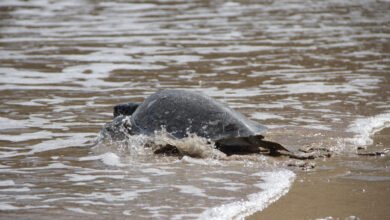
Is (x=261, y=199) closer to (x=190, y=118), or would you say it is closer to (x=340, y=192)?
(x=340, y=192)

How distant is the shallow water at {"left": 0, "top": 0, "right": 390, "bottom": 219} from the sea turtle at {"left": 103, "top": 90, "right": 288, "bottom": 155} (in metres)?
0.22

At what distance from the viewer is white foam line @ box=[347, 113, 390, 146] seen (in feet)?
21.9

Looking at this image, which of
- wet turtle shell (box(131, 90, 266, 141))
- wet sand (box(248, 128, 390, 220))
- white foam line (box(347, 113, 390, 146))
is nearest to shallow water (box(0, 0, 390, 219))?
white foam line (box(347, 113, 390, 146))

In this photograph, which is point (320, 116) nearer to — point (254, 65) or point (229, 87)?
point (229, 87)

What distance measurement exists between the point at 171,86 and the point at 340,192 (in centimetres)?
460

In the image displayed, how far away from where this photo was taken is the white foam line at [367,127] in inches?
263

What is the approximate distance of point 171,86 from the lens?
9430mm

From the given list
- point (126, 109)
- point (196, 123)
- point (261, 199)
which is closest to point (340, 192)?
point (261, 199)

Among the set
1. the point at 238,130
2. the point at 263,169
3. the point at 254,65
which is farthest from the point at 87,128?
the point at 254,65

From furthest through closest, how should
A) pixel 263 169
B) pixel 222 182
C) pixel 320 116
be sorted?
pixel 320 116, pixel 263 169, pixel 222 182

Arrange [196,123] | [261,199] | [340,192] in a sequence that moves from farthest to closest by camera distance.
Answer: [196,123]
[340,192]
[261,199]

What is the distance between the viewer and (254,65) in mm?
10906

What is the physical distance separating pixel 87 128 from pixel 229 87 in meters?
2.61

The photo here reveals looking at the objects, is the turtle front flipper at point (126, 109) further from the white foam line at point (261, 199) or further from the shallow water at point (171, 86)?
the white foam line at point (261, 199)
